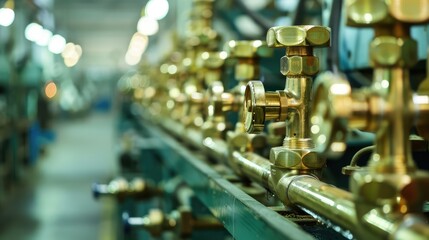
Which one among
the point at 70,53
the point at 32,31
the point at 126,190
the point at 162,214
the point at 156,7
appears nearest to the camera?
the point at 162,214

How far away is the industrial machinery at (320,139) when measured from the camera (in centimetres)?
58

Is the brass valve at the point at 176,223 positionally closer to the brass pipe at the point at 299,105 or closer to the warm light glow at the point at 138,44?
the brass pipe at the point at 299,105

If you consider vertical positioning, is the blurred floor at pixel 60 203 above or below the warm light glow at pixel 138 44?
below

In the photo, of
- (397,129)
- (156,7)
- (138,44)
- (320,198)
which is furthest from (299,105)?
(138,44)

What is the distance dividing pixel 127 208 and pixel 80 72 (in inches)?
812

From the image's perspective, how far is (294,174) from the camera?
894 mm

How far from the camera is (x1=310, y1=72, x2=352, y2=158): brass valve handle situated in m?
0.57

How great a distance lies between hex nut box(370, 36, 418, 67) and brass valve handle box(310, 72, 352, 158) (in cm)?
4

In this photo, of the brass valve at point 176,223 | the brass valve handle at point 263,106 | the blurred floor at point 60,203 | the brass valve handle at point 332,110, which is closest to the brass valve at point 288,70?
the brass valve handle at point 263,106

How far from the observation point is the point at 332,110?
22.7 inches

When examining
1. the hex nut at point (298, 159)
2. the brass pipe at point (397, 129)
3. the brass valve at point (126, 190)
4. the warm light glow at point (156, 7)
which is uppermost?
the warm light glow at point (156, 7)

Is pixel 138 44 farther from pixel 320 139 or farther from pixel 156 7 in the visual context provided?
pixel 320 139

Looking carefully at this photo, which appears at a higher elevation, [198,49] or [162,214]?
[198,49]

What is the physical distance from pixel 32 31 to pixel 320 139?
767cm
